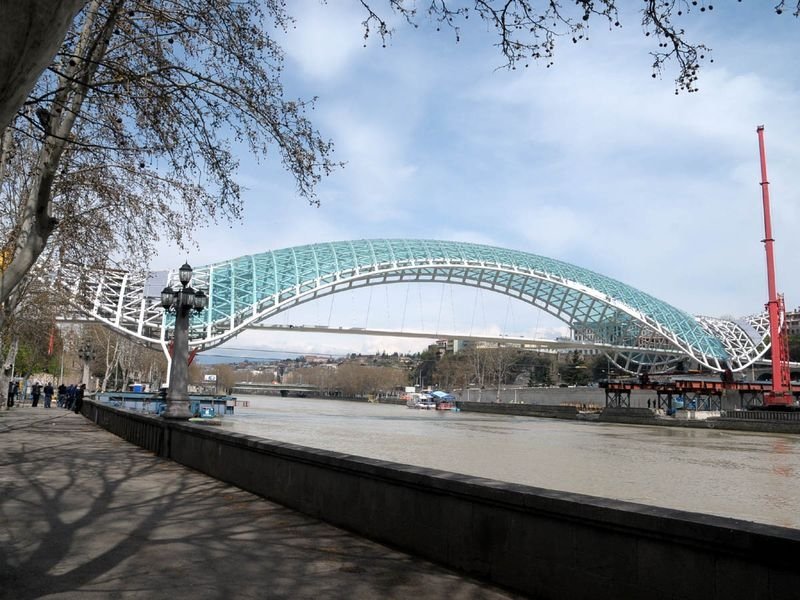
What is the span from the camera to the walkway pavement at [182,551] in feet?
14.5

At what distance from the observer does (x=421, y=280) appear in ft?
238

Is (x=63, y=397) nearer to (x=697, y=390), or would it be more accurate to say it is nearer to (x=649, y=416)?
(x=649, y=416)

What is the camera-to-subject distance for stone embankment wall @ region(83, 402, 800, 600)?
3357mm

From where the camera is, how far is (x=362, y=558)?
17.4 feet

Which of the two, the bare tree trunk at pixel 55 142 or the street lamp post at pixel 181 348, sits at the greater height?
the bare tree trunk at pixel 55 142

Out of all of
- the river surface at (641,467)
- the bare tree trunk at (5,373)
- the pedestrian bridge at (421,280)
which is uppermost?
the pedestrian bridge at (421,280)

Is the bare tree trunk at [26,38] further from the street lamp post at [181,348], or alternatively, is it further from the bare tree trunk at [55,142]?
the street lamp post at [181,348]

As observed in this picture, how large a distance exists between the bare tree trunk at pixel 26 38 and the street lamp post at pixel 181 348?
35.7ft

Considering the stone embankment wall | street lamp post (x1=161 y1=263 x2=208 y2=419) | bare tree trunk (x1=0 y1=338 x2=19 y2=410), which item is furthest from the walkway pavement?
bare tree trunk (x1=0 y1=338 x2=19 y2=410)

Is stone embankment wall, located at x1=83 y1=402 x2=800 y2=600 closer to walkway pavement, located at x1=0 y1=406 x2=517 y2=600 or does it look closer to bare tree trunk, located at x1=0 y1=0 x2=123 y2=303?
walkway pavement, located at x1=0 y1=406 x2=517 y2=600

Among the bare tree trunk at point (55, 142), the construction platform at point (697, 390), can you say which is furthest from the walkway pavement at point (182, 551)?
the construction platform at point (697, 390)

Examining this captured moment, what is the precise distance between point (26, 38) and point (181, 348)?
38.2 ft

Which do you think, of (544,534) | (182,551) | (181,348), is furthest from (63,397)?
(544,534)

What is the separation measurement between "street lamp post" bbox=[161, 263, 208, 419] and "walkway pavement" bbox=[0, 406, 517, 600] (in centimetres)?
406
